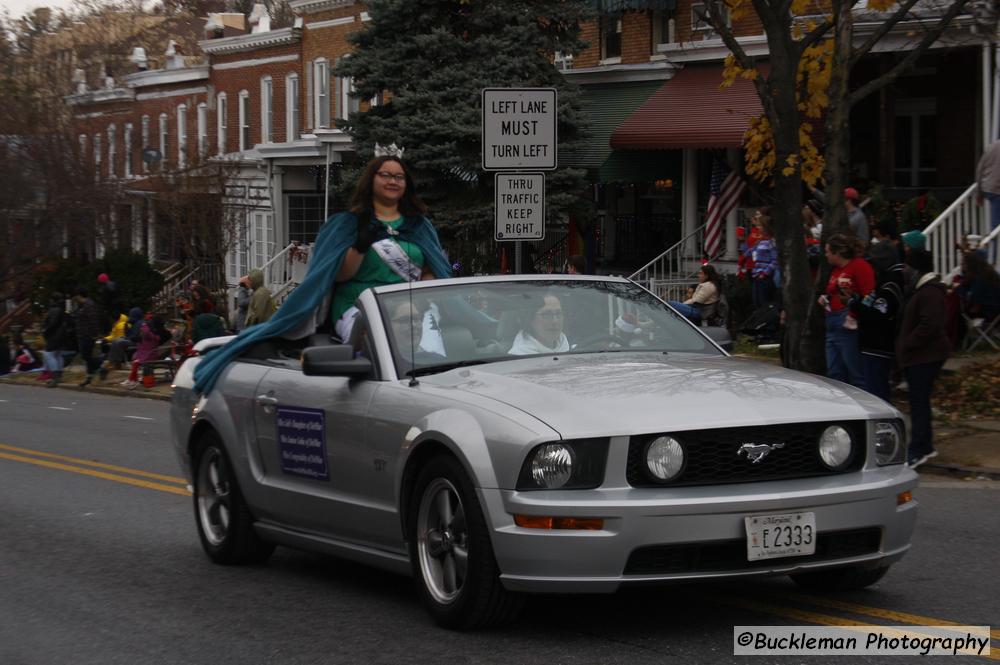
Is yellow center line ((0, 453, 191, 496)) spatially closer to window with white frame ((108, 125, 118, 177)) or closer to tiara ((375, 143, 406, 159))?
tiara ((375, 143, 406, 159))

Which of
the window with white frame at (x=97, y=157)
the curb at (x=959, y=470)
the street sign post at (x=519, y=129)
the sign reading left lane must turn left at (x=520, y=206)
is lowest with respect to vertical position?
the curb at (x=959, y=470)

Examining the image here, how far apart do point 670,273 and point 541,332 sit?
2066 cm

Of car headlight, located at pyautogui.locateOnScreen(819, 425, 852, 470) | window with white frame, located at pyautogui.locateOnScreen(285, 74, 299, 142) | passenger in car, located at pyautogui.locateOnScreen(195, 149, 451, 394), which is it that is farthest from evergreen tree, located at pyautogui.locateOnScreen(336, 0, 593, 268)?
car headlight, located at pyautogui.locateOnScreen(819, 425, 852, 470)

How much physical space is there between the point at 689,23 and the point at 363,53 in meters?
A: 6.49

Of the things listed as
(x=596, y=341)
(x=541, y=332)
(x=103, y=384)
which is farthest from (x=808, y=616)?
(x=103, y=384)

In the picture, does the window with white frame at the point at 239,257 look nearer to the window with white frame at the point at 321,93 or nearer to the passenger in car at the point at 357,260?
the window with white frame at the point at 321,93

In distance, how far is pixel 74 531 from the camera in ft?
34.2

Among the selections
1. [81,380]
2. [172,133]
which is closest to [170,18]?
[172,133]

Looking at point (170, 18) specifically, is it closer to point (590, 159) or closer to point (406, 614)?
point (590, 159)

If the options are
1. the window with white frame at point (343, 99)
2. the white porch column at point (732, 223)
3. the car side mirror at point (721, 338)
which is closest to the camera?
the car side mirror at point (721, 338)

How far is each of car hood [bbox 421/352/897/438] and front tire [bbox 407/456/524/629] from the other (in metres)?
0.42

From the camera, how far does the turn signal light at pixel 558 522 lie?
5836mm

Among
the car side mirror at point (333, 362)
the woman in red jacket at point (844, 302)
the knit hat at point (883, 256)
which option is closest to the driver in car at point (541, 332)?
the car side mirror at point (333, 362)

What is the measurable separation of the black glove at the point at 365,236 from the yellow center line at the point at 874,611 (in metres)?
3.18
